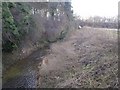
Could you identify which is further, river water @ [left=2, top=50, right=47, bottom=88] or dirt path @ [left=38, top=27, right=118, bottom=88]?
river water @ [left=2, top=50, right=47, bottom=88]

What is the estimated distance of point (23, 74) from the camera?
1697 centimetres

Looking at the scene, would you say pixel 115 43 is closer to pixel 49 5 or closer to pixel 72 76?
pixel 72 76

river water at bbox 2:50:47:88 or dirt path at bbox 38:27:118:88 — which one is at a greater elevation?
dirt path at bbox 38:27:118:88

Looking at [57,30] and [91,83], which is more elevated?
[57,30]

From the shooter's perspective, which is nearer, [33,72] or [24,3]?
[33,72]

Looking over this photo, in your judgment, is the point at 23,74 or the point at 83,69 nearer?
the point at 83,69

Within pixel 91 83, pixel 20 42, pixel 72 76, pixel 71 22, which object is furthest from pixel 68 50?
pixel 71 22

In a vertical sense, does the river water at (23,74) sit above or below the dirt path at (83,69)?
below

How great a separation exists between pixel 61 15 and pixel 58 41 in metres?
5.41

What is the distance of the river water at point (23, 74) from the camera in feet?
49.2

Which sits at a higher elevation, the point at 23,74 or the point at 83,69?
the point at 83,69

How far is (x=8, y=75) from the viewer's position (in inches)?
654

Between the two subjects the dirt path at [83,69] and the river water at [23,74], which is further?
the river water at [23,74]

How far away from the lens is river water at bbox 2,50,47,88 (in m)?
15.0
